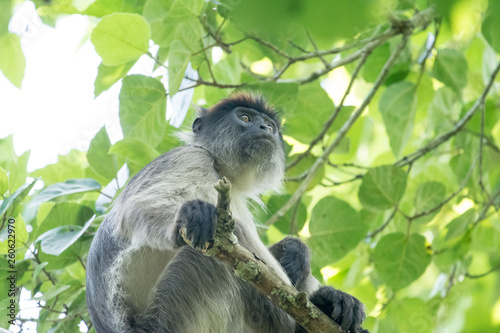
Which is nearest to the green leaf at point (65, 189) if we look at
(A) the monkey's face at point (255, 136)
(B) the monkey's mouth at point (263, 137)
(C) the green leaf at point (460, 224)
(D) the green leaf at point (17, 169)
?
(D) the green leaf at point (17, 169)

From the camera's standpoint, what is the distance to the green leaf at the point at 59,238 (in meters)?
3.73

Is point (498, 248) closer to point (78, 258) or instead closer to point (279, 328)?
point (279, 328)

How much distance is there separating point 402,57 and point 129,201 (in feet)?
12.4

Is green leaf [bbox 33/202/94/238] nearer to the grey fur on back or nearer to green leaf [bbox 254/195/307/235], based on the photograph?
the grey fur on back

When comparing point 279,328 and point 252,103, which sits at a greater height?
point 252,103

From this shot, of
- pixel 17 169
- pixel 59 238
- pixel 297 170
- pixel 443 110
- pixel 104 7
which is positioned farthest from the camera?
pixel 443 110

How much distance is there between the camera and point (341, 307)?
11.8 feet

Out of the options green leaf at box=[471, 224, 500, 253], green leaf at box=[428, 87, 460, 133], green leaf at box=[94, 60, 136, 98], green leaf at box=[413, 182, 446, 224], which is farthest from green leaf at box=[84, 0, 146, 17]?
green leaf at box=[471, 224, 500, 253]

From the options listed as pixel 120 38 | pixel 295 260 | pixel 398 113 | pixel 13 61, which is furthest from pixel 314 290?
pixel 13 61

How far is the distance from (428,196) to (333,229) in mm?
1093

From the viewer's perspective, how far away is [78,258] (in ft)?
14.5

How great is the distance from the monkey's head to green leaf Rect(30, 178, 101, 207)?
1.14 metres

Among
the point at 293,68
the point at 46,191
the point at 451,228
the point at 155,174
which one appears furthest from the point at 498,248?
the point at 46,191

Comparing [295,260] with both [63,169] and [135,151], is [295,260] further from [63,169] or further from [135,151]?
[63,169]
